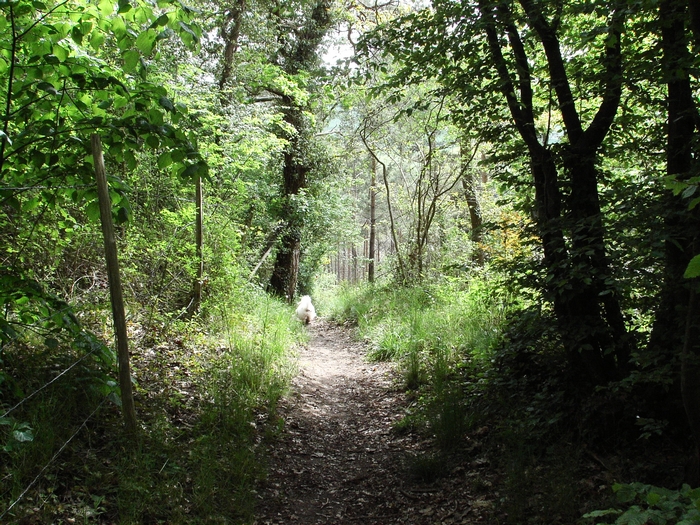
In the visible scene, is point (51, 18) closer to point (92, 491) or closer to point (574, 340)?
point (92, 491)

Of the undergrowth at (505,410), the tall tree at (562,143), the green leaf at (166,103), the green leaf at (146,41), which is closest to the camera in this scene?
the green leaf at (146,41)

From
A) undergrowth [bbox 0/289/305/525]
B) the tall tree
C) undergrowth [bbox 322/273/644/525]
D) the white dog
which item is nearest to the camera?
undergrowth [bbox 0/289/305/525]

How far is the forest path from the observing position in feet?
12.7

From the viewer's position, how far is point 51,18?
277 centimetres

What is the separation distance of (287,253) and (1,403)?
10.2m

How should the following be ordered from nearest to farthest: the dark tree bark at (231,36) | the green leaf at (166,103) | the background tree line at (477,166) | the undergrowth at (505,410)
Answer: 1. the green leaf at (166,103)
2. the background tree line at (477,166)
3. the undergrowth at (505,410)
4. the dark tree bark at (231,36)

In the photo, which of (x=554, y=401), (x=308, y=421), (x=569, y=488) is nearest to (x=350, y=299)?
(x=308, y=421)

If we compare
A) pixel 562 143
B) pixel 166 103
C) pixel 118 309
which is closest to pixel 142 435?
pixel 118 309

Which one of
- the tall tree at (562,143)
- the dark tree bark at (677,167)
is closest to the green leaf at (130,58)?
the tall tree at (562,143)

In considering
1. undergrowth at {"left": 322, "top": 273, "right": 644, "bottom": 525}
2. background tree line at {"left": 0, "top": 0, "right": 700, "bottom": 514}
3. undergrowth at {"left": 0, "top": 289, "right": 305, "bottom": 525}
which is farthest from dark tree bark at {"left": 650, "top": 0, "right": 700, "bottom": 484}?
undergrowth at {"left": 0, "top": 289, "right": 305, "bottom": 525}

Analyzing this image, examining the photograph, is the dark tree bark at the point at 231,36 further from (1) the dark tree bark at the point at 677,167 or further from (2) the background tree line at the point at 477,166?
(1) the dark tree bark at the point at 677,167

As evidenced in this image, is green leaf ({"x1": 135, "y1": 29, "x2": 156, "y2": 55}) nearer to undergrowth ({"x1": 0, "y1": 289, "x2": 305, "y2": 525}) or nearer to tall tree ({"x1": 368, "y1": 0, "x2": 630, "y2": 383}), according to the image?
undergrowth ({"x1": 0, "y1": 289, "x2": 305, "y2": 525})

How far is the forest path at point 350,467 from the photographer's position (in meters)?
→ 3.87

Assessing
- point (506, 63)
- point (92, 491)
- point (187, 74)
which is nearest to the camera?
point (92, 491)
